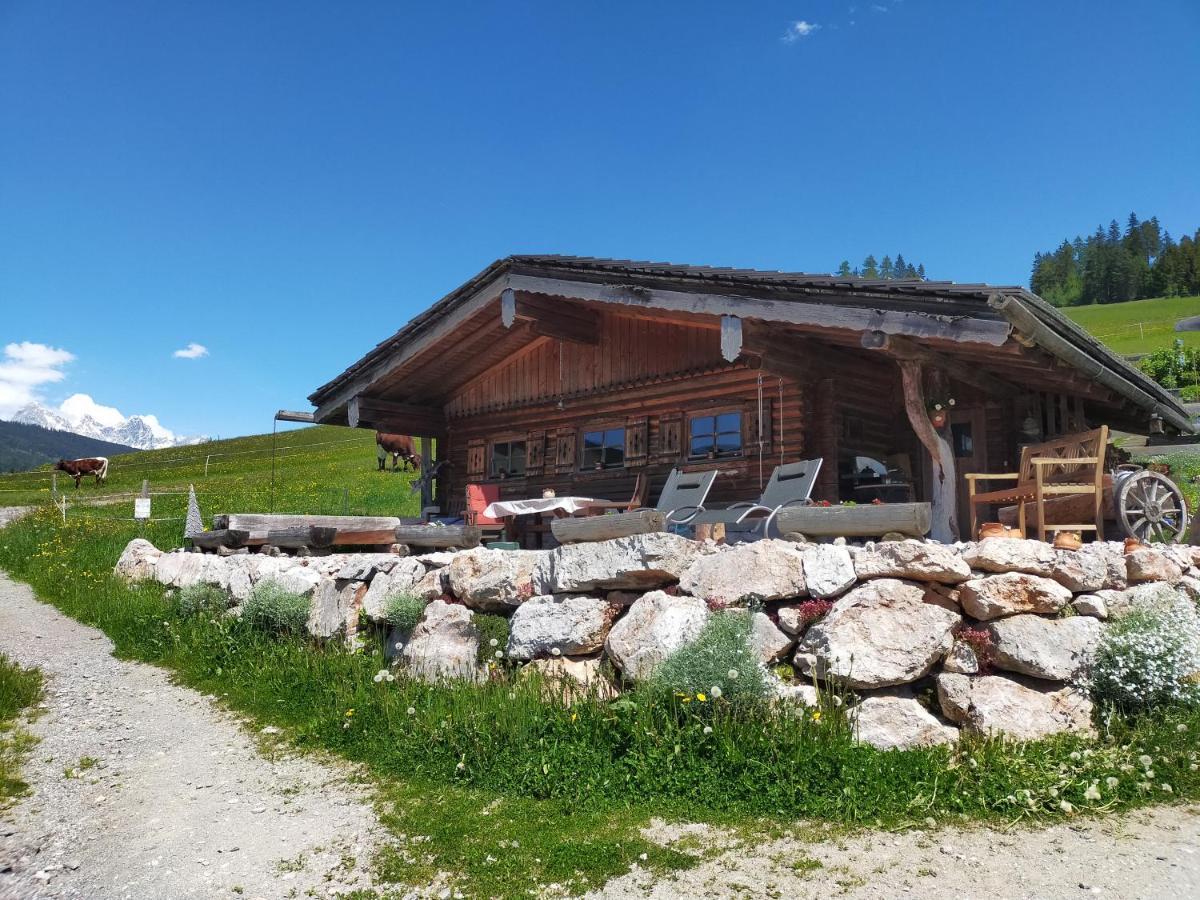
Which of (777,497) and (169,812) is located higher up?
(777,497)

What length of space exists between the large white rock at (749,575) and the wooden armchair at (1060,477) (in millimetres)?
2362

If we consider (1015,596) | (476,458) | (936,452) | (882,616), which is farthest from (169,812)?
(476,458)

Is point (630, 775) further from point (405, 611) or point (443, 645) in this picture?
point (405, 611)

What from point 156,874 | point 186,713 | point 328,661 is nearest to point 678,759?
point 156,874

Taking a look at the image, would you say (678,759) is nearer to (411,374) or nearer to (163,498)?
(411,374)

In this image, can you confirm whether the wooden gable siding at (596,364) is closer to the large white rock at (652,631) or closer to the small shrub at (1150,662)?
the large white rock at (652,631)

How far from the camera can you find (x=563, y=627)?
7648mm

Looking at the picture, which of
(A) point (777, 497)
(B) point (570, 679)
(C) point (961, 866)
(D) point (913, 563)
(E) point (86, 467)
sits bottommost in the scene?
(C) point (961, 866)

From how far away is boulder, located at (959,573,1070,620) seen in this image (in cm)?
644

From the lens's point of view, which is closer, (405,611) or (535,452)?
(405,611)

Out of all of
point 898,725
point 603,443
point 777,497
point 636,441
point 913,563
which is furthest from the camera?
point 603,443

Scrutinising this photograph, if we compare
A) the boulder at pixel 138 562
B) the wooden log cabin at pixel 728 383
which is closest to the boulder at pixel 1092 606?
the wooden log cabin at pixel 728 383

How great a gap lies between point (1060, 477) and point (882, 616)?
3.56 metres

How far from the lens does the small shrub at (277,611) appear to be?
10.1 metres
